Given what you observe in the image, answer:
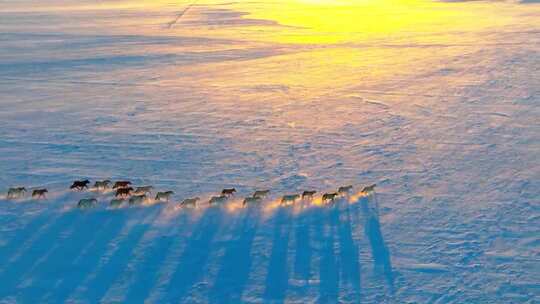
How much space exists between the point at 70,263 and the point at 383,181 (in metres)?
9.14

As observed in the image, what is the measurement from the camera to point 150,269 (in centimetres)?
1269

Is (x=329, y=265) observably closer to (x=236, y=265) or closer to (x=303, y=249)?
(x=303, y=249)

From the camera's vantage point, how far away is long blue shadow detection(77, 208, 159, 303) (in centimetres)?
1182

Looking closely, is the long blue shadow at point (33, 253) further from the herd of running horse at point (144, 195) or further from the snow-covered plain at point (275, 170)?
the herd of running horse at point (144, 195)

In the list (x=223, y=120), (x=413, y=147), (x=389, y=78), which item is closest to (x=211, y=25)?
(x=389, y=78)

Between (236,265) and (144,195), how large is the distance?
13.1ft

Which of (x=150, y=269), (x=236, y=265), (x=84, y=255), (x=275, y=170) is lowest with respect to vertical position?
(x=236, y=265)

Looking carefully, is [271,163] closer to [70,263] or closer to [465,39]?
[70,263]

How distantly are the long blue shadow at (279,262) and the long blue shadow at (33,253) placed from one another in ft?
16.2

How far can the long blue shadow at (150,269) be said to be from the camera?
11812mm

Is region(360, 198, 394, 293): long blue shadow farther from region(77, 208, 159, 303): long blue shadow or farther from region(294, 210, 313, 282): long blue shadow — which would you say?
region(77, 208, 159, 303): long blue shadow

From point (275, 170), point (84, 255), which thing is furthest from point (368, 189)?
point (84, 255)

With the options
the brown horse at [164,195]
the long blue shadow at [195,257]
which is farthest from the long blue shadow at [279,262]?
the brown horse at [164,195]

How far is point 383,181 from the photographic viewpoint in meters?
17.4
